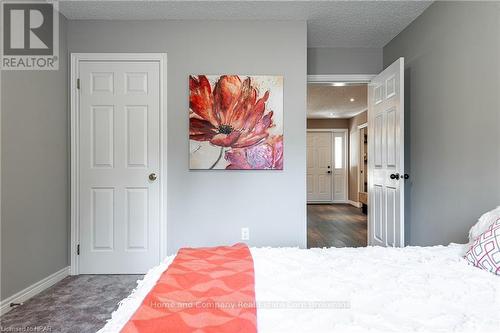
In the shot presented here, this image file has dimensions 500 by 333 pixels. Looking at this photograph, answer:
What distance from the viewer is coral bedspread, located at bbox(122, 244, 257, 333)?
2.54 feet

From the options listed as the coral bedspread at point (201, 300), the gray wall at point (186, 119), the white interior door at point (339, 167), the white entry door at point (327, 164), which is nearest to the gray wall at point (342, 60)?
the gray wall at point (186, 119)

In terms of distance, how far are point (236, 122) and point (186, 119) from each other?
19.0 inches

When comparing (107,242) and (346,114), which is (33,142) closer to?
(107,242)

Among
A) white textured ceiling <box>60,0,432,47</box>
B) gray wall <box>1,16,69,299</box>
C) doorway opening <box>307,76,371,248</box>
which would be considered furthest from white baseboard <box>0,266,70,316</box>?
doorway opening <box>307,76,371,248</box>

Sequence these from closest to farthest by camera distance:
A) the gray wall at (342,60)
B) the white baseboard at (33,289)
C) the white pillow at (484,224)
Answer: the white pillow at (484,224) → the white baseboard at (33,289) → the gray wall at (342,60)

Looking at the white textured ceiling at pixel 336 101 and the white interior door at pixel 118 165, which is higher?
the white textured ceiling at pixel 336 101

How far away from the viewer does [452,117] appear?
230 centimetres

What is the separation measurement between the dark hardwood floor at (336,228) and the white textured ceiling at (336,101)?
7.40 feet

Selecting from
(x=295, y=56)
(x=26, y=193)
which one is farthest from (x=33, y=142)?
(x=295, y=56)

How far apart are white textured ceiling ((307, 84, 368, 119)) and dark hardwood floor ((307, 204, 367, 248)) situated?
2.26 metres

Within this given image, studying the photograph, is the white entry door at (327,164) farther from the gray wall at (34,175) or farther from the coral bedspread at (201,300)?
the coral bedspread at (201,300)

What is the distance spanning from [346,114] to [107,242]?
6608mm

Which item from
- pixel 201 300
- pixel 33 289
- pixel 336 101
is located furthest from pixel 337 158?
pixel 201 300

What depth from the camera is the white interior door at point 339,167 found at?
8.47 meters
